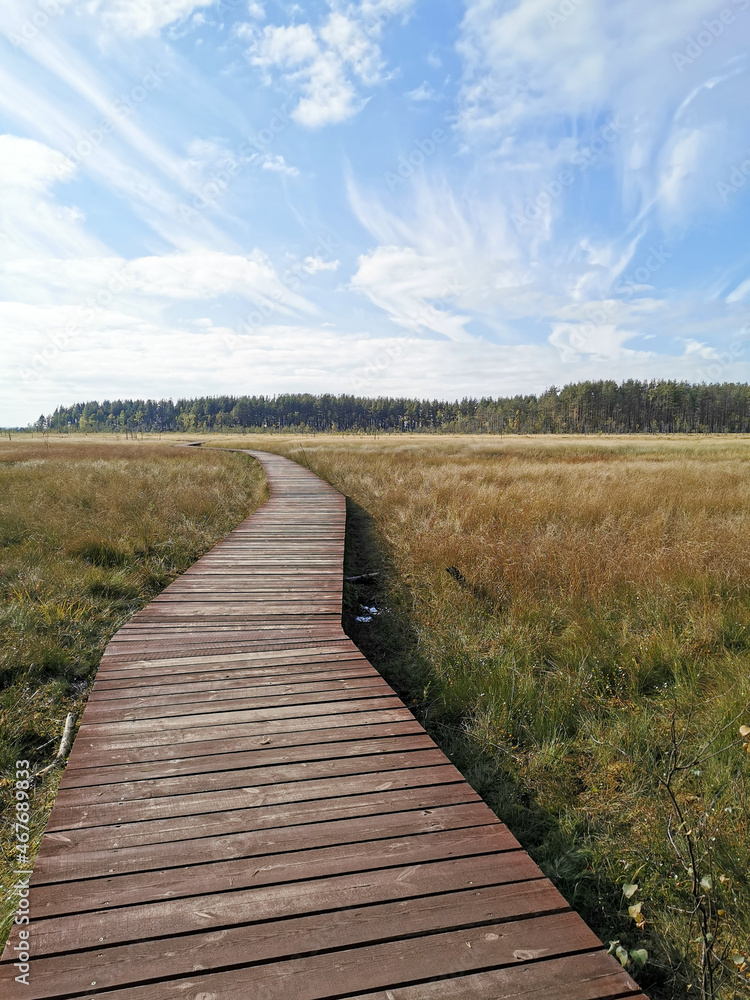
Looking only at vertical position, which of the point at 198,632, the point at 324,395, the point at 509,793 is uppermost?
the point at 324,395

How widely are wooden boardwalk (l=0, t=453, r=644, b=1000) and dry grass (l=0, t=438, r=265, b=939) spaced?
1.80ft

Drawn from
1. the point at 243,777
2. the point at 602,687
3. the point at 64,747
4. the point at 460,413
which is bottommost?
the point at 64,747

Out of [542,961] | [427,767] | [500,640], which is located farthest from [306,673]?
[542,961]

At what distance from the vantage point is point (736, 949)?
197 cm

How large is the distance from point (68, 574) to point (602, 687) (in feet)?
19.9

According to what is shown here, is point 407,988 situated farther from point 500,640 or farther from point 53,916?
point 500,640

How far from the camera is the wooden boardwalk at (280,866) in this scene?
1.55 m

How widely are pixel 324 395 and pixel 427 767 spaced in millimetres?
131129

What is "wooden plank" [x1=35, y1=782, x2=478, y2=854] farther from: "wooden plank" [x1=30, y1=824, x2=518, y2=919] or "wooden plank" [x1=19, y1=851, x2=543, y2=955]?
"wooden plank" [x1=19, y1=851, x2=543, y2=955]

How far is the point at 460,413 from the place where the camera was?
400 ft

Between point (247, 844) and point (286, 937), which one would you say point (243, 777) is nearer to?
point (247, 844)

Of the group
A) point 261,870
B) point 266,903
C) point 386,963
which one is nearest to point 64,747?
point 261,870

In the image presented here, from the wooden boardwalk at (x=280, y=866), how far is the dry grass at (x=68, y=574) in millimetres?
549

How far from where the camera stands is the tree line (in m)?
92.2
